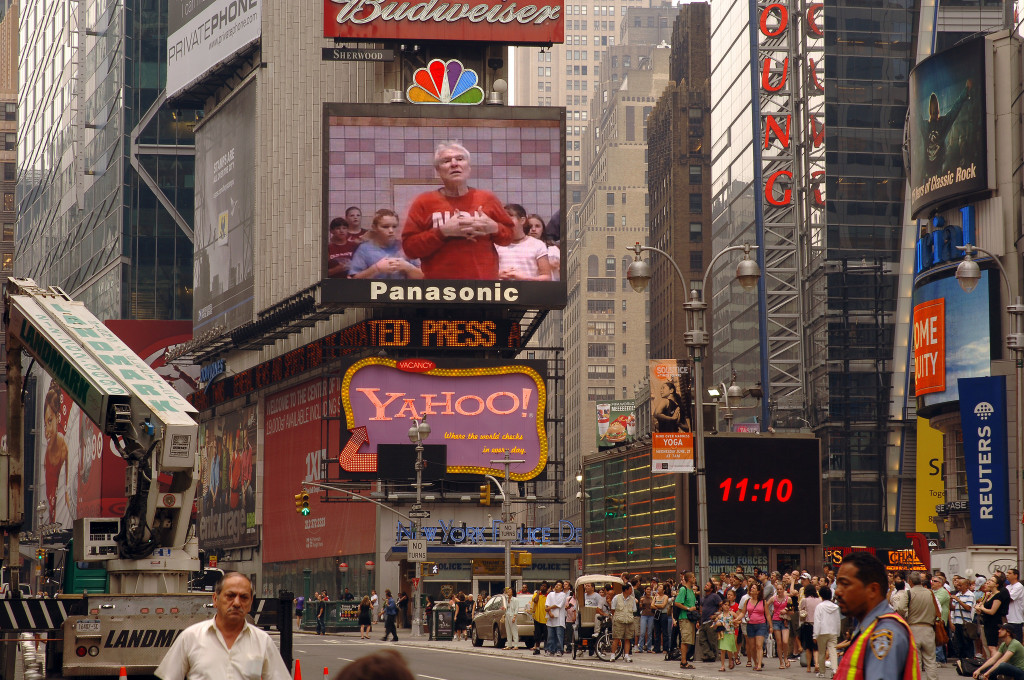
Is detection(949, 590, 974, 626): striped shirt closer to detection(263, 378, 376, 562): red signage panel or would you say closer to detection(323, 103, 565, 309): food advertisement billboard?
detection(323, 103, 565, 309): food advertisement billboard

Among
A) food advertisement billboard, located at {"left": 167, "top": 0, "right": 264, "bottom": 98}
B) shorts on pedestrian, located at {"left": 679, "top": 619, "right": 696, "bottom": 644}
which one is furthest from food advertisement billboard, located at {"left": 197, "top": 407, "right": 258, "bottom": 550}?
shorts on pedestrian, located at {"left": 679, "top": 619, "right": 696, "bottom": 644}

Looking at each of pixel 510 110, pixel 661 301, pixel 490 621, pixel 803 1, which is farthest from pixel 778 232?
pixel 661 301

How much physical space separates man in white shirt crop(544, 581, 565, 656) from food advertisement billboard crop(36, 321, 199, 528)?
68.0 m

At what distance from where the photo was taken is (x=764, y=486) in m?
55.3

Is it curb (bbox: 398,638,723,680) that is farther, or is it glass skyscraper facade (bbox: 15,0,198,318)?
glass skyscraper facade (bbox: 15,0,198,318)

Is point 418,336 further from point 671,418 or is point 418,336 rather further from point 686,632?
point 686,632

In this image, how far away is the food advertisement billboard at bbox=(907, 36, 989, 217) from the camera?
231ft

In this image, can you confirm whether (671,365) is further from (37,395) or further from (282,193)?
(37,395)

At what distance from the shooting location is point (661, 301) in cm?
17550

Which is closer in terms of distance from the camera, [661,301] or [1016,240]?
[1016,240]

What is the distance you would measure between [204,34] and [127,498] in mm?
86425

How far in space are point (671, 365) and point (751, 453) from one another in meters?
4.18

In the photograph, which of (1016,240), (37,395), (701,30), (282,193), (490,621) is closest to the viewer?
(490,621)

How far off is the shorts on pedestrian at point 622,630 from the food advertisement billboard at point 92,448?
235 feet
